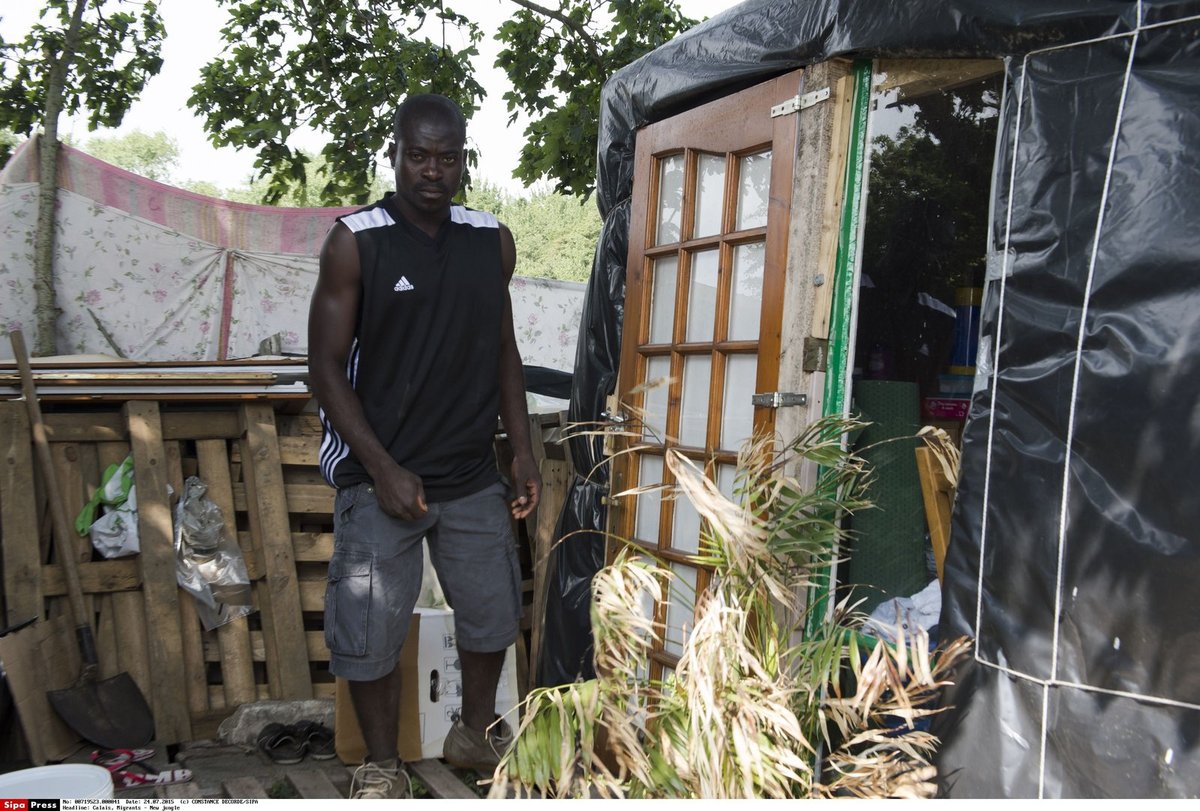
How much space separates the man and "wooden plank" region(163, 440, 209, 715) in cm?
169

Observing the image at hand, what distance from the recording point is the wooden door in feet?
11.5

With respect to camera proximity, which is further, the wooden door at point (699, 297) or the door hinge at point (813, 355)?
the wooden door at point (699, 297)

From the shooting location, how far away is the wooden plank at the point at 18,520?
14.0 ft

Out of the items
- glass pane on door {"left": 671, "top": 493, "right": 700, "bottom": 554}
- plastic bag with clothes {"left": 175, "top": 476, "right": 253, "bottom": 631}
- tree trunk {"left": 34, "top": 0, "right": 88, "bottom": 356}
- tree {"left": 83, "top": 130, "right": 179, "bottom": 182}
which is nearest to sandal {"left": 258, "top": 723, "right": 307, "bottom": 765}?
plastic bag with clothes {"left": 175, "top": 476, "right": 253, "bottom": 631}

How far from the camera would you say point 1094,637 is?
8.39 ft

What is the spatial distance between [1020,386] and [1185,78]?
0.83 meters

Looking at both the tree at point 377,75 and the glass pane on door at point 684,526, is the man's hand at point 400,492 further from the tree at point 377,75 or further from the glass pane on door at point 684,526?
the tree at point 377,75

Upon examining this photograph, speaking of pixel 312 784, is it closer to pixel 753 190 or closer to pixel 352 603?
pixel 352 603

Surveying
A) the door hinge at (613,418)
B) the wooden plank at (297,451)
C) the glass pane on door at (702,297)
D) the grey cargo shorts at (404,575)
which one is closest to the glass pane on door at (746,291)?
the glass pane on door at (702,297)

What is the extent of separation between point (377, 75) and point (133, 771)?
5.15 meters

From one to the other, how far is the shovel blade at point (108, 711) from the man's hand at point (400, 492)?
1.95 metres

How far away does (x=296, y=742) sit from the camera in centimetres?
411

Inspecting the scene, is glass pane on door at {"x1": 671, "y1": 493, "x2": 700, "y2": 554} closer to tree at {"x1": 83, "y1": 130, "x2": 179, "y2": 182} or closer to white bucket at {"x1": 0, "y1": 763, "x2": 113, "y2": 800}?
white bucket at {"x1": 0, "y1": 763, "x2": 113, "y2": 800}

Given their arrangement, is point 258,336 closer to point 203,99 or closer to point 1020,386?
point 203,99
